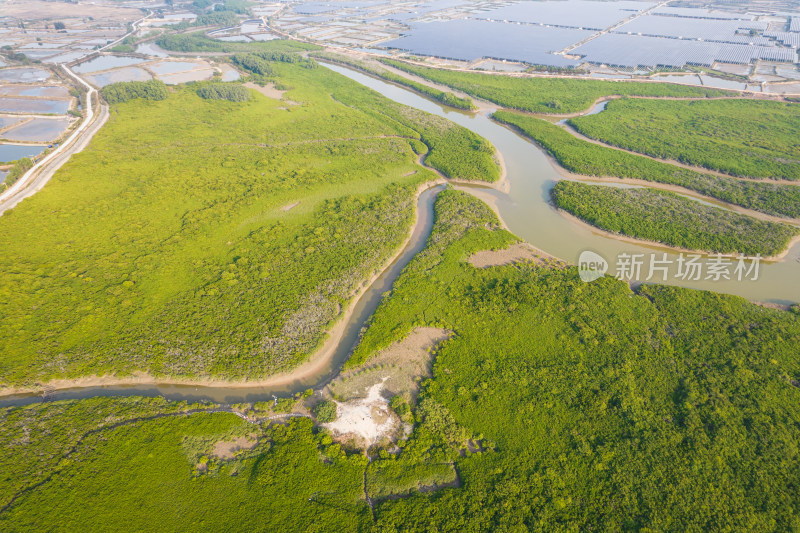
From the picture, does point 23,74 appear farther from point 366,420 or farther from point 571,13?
point 571,13

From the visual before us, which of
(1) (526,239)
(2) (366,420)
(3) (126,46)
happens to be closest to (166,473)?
(2) (366,420)

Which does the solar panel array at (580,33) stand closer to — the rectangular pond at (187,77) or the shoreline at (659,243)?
the rectangular pond at (187,77)

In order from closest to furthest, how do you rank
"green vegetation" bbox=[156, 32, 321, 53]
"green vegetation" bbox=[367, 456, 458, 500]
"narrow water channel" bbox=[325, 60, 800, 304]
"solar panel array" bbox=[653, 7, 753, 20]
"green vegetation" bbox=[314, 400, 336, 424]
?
"green vegetation" bbox=[367, 456, 458, 500] → "green vegetation" bbox=[314, 400, 336, 424] → "narrow water channel" bbox=[325, 60, 800, 304] → "green vegetation" bbox=[156, 32, 321, 53] → "solar panel array" bbox=[653, 7, 753, 20]

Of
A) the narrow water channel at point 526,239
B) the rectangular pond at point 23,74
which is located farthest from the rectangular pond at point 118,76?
the narrow water channel at point 526,239

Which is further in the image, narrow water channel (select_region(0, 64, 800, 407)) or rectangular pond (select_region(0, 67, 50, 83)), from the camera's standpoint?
rectangular pond (select_region(0, 67, 50, 83))

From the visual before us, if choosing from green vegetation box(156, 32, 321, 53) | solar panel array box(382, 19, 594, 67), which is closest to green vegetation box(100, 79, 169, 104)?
green vegetation box(156, 32, 321, 53)

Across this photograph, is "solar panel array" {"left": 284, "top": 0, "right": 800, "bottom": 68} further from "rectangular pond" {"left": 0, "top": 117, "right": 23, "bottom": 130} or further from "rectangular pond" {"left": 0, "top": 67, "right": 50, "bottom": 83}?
"rectangular pond" {"left": 0, "top": 117, "right": 23, "bottom": 130}

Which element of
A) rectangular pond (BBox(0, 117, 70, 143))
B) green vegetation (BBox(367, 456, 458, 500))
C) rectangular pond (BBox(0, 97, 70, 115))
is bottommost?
green vegetation (BBox(367, 456, 458, 500))
